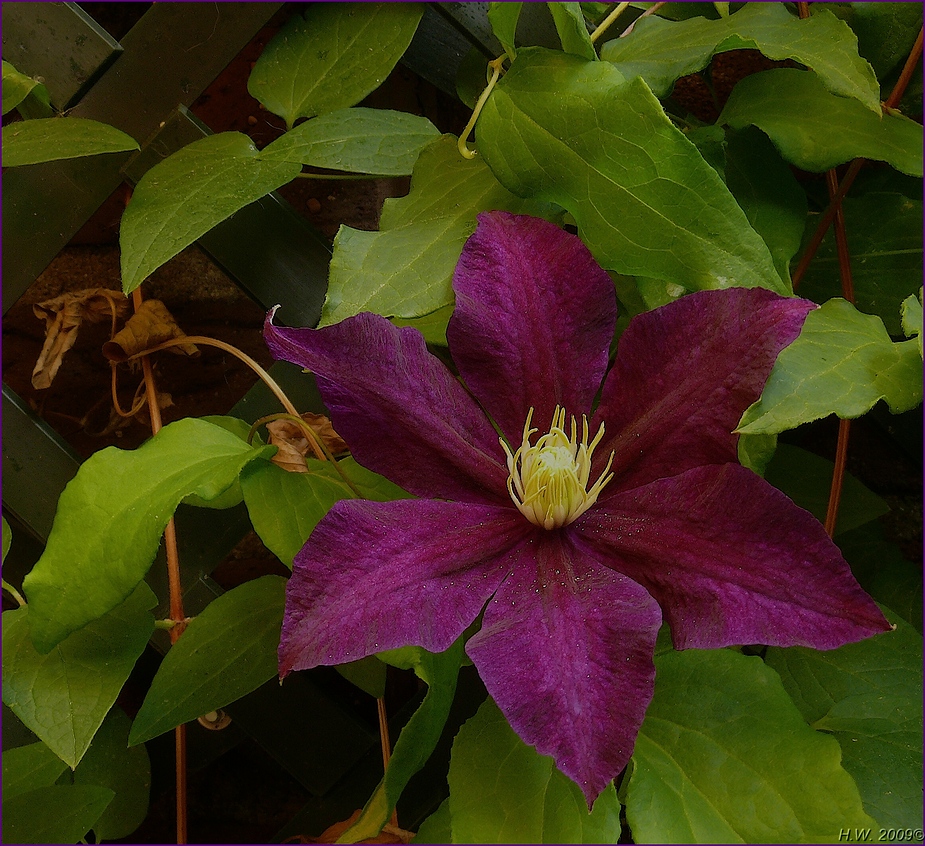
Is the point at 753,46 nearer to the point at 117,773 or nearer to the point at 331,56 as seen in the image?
the point at 331,56

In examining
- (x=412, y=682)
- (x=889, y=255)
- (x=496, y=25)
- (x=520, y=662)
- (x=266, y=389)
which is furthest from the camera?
(x=412, y=682)

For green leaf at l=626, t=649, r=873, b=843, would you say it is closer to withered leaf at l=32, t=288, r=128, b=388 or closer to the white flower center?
the white flower center

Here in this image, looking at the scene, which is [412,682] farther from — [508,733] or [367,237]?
[367,237]

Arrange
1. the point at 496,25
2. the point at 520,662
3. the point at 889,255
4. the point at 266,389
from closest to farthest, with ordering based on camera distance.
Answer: the point at 520,662 → the point at 496,25 → the point at 889,255 → the point at 266,389

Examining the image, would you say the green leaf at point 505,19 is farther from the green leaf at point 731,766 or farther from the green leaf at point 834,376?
the green leaf at point 731,766

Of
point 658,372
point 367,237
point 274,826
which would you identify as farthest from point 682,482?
point 274,826

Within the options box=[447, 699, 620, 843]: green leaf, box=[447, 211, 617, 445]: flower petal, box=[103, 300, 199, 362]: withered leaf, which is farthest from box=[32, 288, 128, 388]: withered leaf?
box=[447, 699, 620, 843]: green leaf

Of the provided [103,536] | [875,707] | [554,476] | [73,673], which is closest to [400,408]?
[554,476]
